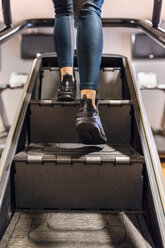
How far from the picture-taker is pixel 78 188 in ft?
2.81

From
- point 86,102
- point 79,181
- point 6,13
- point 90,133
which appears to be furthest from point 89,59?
point 6,13

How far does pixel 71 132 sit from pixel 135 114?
0.91 ft

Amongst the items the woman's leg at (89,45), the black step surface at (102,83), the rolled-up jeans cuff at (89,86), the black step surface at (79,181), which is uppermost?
the woman's leg at (89,45)

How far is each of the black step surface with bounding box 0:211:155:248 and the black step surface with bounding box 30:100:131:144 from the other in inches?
13.7

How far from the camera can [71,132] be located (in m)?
1.10

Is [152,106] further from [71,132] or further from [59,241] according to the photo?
A: [59,241]

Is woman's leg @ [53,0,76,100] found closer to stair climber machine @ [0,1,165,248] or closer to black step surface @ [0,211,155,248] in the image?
stair climber machine @ [0,1,165,248]

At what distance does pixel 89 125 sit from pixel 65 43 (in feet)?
1.41

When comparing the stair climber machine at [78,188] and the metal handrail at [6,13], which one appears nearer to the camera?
the stair climber machine at [78,188]

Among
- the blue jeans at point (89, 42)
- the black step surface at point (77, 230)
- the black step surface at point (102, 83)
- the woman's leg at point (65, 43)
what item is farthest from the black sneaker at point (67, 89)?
the black step surface at point (77, 230)

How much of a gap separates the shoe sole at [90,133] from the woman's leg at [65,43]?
249 millimetres

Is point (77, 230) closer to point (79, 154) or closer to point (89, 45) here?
point (79, 154)

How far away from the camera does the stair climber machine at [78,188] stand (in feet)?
2.39

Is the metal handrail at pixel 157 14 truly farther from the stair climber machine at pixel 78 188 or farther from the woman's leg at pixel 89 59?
the woman's leg at pixel 89 59
